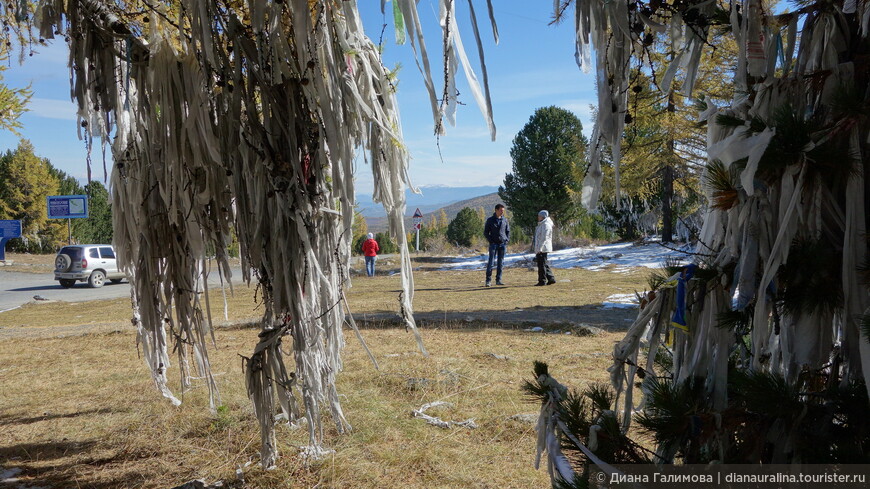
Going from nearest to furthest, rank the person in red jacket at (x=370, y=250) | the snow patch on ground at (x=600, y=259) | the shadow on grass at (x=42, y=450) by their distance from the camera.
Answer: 1. the shadow on grass at (x=42, y=450)
2. the snow patch on ground at (x=600, y=259)
3. the person in red jacket at (x=370, y=250)

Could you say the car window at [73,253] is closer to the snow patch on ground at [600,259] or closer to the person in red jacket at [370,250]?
the person in red jacket at [370,250]

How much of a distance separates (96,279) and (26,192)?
18.2 meters

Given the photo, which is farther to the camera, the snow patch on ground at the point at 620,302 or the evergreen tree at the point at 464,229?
the evergreen tree at the point at 464,229

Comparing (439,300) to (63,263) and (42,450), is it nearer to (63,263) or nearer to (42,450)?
(42,450)

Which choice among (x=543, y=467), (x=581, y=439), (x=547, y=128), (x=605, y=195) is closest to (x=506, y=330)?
(x=543, y=467)

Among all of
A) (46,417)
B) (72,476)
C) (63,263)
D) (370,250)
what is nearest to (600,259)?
(370,250)

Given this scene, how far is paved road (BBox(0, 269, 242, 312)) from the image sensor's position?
594 inches

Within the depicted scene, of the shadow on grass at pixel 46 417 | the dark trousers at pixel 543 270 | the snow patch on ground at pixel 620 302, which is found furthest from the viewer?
the dark trousers at pixel 543 270

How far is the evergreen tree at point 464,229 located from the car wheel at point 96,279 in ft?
61.2

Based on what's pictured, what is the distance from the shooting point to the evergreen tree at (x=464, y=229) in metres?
33.3

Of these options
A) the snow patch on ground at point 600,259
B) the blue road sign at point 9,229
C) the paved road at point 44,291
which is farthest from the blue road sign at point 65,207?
the snow patch on ground at point 600,259

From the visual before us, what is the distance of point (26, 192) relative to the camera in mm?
32156

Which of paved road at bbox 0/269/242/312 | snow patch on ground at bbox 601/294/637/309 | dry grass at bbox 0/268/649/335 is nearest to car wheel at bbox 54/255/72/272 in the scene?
paved road at bbox 0/269/242/312

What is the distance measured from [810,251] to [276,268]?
6.31 ft
